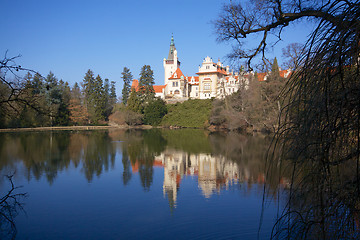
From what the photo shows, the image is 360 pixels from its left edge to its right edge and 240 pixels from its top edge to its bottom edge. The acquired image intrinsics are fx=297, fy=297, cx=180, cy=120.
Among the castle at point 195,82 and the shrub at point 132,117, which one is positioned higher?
the castle at point 195,82

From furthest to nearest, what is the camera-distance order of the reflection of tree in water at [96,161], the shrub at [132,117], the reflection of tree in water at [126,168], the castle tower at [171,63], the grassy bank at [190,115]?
1. the castle tower at [171,63]
2. the shrub at [132,117]
3. the grassy bank at [190,115]
4. the reflection of tree in water at [96,161]
5. the reflection of tree in water at [126,168]

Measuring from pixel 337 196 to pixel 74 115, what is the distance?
43138 millimetres

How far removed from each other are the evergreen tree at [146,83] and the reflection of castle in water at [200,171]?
→ 33975 millimetres

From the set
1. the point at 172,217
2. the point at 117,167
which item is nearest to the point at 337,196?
the point at 172,217

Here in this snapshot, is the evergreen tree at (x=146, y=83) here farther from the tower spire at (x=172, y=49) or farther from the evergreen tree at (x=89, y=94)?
the tower spire at (x=172, y=49)

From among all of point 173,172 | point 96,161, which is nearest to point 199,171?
point 173,172

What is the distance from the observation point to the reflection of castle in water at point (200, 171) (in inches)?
335

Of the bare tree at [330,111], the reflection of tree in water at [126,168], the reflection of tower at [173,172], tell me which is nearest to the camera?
the bare tree at [330,111]

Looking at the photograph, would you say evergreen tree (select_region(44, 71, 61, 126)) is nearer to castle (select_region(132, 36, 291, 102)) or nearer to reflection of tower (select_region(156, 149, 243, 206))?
castle (select_region(132, 36, 291, 102))

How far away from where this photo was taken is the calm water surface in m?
5.44

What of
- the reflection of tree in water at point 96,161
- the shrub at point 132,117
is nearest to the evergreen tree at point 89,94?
the shrub at point 132,117

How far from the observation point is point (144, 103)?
4725 centimetres

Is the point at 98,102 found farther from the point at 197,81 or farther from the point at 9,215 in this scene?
the point at 9,215

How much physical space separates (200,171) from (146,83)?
133 ft
